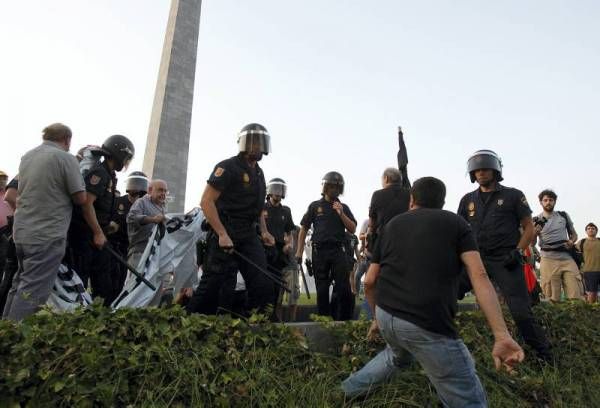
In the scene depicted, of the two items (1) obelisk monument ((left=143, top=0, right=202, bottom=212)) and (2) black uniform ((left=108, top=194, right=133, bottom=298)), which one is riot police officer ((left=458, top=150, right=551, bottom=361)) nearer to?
(2) black uniform ((left=108, top=194, right=133, bottom=298))

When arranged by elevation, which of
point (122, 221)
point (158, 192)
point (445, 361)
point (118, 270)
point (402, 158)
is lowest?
point (445, 361)

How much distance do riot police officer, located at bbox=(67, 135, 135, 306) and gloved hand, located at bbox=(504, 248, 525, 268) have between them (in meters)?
3.59

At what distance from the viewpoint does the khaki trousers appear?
7898mm

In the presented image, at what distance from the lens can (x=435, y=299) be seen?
102 inches

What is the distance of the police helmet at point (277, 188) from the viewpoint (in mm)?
7504

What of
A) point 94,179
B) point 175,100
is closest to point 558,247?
point 94,179

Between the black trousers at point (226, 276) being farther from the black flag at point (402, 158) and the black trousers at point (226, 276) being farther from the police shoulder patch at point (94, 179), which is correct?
the black flag at point (402, 158)

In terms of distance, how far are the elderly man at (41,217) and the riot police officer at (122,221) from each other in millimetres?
1558

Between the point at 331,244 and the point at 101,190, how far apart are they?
9.29 ft

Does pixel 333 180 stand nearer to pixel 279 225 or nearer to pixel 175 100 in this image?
pixel 279 225

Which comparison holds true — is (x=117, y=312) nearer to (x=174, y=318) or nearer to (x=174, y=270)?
(x=174, y=318)

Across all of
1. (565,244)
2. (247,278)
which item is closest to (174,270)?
(247,278)

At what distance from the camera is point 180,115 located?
706 inches

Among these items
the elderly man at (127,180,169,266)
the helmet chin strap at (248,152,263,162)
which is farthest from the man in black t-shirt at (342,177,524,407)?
the elderly man at (127,180,169,266)
